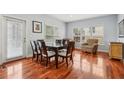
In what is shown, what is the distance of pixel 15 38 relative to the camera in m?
4.89

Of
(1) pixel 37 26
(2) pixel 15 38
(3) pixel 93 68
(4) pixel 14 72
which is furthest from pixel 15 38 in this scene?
(3) pixel 93 68

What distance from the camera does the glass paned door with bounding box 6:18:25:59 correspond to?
4.55 metres

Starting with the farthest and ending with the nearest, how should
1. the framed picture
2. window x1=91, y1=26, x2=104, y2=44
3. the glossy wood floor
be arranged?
1. window x1=91, y1=26, x2=104, y2=44
2. the framed picture
3. the glossy wood floor

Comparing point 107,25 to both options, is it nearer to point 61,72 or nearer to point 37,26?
point 37,26

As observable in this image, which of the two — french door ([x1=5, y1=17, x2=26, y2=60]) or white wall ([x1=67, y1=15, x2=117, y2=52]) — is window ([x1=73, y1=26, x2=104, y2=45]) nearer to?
white wall ([x1=67, y1=15, x2=117, y2=52])

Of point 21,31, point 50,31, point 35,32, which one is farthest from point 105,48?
point 21,31

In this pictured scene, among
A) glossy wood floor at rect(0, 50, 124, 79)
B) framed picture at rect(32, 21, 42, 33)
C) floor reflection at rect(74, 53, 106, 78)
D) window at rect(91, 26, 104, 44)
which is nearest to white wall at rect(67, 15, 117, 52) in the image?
window at rect(91, 26, 104, 44)

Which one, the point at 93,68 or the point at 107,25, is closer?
the point at 93,68

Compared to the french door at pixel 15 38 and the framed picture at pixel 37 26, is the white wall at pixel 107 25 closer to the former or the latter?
the framed picture at pixel 37 26

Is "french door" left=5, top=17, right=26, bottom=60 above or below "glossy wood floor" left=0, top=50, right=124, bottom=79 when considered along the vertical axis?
above

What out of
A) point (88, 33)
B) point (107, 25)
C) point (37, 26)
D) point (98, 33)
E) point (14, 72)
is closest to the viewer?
point (14, 72)

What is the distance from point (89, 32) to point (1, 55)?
6.14 meters

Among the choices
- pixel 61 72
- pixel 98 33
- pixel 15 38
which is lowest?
pixel 61 72
